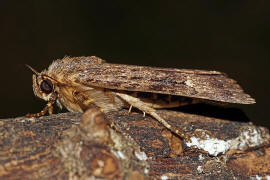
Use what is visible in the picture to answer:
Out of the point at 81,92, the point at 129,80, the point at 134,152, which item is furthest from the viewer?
the point at 81,92

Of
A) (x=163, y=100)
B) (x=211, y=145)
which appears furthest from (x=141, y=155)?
(x=163, y=100)

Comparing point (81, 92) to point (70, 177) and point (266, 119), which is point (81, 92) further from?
point (266, 119)

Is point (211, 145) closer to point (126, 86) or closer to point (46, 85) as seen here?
point (126, 86)

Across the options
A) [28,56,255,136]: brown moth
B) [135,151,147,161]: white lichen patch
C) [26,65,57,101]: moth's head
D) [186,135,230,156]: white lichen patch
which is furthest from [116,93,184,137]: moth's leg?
[26,65,57,101]: moth's head

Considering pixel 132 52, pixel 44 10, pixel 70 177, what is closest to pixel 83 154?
pixel 70 177

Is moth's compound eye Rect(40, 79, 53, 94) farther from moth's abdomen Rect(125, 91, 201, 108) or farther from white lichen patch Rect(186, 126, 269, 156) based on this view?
white lichen patch Rect(186, 126, 269, 156)

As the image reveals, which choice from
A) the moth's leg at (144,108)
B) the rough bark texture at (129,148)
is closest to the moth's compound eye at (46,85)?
the moth's leg at (144,108)
